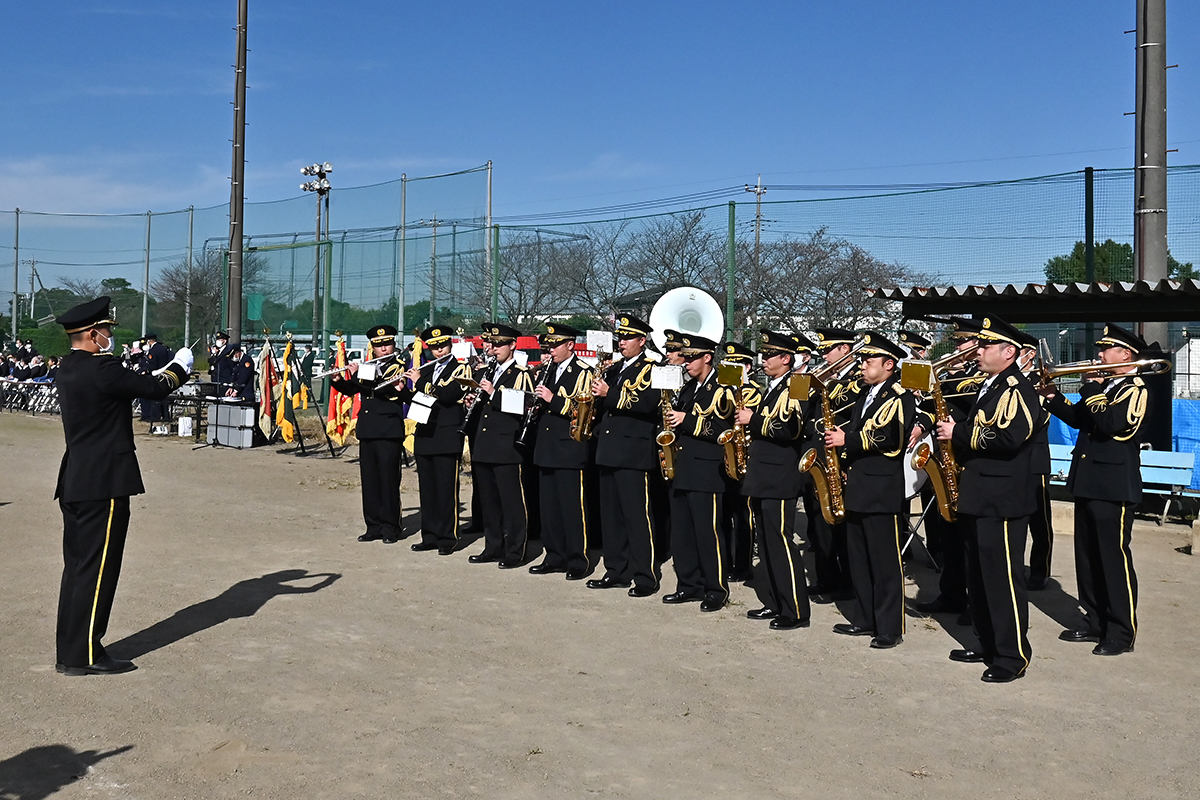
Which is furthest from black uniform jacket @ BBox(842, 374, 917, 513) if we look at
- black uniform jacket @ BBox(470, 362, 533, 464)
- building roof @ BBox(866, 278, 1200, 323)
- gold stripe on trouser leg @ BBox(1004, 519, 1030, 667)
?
black uniform jacket @ BBox(470, 362, 533, 464)

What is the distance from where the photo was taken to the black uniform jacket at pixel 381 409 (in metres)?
10.0

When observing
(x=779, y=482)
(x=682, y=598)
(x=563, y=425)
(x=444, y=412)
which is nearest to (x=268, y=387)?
(x=444, y=412)

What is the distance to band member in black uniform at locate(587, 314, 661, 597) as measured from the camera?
8.04 meters

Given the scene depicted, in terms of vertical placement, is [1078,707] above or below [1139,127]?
below

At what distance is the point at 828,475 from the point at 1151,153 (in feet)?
20.9

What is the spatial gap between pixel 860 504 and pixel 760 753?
6.88 feet

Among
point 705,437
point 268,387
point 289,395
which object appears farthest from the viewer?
point 268,387

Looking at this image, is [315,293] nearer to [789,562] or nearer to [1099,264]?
[1099,264]

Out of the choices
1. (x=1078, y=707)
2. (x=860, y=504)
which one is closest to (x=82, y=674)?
(x=860, y=504)

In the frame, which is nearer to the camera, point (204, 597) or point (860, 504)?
point (860, 504)

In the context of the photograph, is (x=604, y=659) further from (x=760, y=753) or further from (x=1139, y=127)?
(x=1139, y=127)

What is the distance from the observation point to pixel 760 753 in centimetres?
488

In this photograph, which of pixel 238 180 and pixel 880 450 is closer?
pixel 880 450

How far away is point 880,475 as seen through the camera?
258 inches
